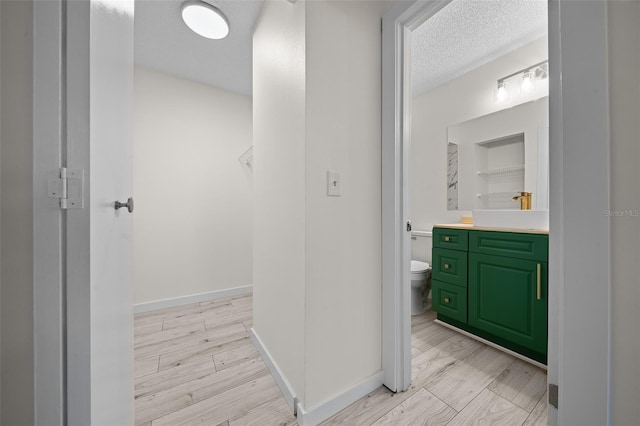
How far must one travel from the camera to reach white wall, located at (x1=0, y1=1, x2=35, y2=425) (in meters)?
0.48

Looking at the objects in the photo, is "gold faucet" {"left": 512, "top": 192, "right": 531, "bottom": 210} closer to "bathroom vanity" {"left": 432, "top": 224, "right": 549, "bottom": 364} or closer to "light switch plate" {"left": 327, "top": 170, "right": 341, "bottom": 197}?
"bathroom vanity" {"left": 432, "top": 224, "right": 549, "bottom": 364}

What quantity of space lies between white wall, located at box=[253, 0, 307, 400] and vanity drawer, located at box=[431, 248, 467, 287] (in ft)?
4.62

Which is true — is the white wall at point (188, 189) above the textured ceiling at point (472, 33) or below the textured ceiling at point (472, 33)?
below

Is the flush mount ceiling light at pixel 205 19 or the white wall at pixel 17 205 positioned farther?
the flush mount ceiling light at pixel 205 19

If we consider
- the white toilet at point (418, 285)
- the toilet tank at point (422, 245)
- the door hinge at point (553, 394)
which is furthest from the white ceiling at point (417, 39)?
the door hinge at point (553, 394)

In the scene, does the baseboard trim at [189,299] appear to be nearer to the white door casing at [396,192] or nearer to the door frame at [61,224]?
the white door casing at [396,192]

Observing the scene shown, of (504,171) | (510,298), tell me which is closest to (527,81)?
(504,171)

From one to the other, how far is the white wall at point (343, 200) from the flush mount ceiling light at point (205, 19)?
106 centimetres

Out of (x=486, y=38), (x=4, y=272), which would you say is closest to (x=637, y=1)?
(x=4, y=272)

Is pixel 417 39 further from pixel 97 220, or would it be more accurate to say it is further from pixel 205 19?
pixel 97 220

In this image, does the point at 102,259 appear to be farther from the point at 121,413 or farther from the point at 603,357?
the point at 603,357

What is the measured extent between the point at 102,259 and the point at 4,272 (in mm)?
149

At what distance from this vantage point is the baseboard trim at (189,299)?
7.43 ft

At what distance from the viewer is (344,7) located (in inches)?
44.1
